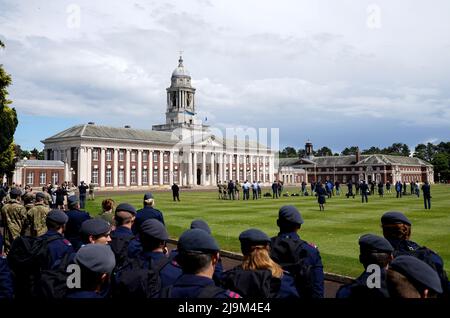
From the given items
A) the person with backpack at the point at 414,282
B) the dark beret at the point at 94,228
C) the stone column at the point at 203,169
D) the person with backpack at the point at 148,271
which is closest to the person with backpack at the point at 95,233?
the dark beret at the point at 94,228

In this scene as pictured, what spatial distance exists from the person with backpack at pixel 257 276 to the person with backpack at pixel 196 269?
40cm

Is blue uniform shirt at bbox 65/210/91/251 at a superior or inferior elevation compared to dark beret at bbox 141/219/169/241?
inferior

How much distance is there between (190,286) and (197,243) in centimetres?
39

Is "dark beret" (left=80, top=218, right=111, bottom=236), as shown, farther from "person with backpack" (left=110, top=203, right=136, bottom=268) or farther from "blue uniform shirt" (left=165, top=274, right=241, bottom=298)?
"blue uniform shirt" (left=165, top=274, right=241, bottom=298)

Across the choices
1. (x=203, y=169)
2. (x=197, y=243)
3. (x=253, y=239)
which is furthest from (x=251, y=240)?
(x=203, y=169)

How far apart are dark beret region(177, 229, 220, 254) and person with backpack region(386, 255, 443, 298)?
1511 mm

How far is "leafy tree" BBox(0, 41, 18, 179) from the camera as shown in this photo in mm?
32125

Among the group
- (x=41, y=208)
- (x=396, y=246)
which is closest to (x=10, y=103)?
(x=41, y=208)

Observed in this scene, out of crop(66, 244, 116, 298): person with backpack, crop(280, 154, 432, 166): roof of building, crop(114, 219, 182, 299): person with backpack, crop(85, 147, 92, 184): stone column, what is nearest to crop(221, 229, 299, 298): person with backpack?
crop(114, 219, 182, 299): person with backpack

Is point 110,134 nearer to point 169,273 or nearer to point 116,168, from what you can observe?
A: point 116,168

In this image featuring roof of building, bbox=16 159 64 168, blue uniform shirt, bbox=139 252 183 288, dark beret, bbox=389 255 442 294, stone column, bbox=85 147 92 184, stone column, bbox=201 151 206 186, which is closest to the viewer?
dark beret, bbox=389 255 442 294

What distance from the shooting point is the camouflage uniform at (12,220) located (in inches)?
419

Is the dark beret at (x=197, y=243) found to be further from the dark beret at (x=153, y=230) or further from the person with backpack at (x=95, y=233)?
the person with backpack at (x=95, y=233)
